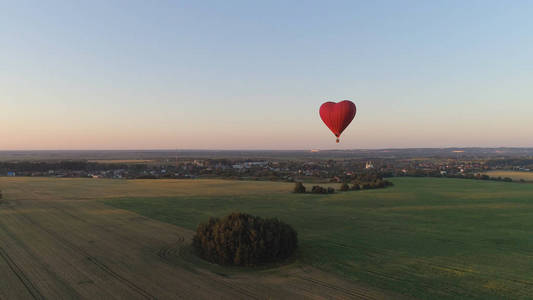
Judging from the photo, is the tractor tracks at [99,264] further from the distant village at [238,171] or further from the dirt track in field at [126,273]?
the distant village at [238,171]

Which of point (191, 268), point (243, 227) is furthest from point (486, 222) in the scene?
point (191, 268)

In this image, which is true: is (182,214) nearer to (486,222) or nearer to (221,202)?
(221,202)

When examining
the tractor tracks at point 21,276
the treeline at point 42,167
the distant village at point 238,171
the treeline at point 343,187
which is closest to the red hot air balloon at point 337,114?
the tractor tracks at point 21,276

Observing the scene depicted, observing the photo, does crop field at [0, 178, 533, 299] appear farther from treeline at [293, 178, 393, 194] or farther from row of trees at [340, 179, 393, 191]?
row of trees at [340, 179, 393, 191]

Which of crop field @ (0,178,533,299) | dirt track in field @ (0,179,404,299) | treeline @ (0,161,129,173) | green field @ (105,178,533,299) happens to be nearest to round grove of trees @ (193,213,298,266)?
crop field @ (0,178,533,299)

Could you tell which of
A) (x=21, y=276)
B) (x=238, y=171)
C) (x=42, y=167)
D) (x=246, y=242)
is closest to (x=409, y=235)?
(x=246, y=242)
